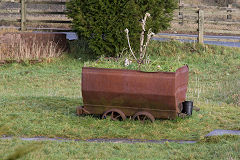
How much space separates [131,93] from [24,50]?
885 cm

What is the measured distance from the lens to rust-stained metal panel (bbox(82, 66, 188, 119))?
6816 mm

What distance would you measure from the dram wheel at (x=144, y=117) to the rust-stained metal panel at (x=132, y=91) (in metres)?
0.10

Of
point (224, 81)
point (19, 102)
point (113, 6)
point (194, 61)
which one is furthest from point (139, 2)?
point (19, 102)

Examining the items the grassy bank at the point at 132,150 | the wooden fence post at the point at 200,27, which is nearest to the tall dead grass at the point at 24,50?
the wooden fence post at the point at 200,27

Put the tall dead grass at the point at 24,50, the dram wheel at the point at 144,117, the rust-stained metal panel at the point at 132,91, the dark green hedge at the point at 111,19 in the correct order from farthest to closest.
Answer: the tall dead grass at the point at 24,50, the dark green hedge at the point at 111,19, the dram wheel at the point at 144,117, the rust-stained metal panel at the point at 132,91

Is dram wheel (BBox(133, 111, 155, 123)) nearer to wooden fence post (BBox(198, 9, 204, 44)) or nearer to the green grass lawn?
the green grass lawn

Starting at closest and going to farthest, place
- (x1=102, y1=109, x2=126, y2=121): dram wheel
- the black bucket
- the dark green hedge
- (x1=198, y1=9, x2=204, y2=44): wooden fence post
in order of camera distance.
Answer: (x1=102, y1=109, x2=126, y2=121): dram wheel → the black bucket → the dark green hedge → (x1=198, y1=9, x2=204, y2=44): wooden fence post

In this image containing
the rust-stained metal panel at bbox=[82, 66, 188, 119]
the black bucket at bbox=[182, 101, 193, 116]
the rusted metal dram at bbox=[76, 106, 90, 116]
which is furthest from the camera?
the black bucket at bbox=[182, 101, 193, 116]

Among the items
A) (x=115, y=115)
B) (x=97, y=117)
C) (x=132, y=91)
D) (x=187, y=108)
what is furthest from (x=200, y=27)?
(x=132, y=91)

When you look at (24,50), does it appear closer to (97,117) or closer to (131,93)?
(97,117)

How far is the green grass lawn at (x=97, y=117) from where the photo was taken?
563 centimetres

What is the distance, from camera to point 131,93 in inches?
272

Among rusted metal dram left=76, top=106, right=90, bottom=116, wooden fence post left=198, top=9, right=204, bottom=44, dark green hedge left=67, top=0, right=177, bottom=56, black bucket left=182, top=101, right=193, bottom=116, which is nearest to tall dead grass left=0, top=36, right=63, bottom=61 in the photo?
dark green hedge left=67, top=0, right=177, bottom=56

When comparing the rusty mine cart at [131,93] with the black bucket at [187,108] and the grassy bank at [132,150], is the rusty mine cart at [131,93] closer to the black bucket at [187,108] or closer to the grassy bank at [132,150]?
the black bucket at [187,108]
